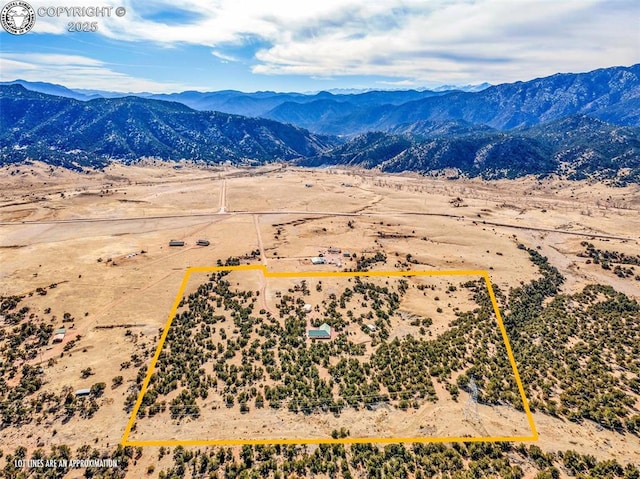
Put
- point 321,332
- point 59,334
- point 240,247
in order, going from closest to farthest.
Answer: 1. point 321,332
2. point 59,334
3. point 240,247

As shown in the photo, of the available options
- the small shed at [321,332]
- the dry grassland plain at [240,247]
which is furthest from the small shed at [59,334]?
the small shed at [321,332]

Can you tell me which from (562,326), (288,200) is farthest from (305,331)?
(288,200)

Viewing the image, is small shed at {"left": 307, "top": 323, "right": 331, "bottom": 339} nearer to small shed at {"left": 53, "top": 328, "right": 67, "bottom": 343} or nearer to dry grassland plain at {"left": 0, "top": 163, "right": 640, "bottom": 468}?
dry grassland plain at {"left": 0, "top": 163, "right": 640, "bottom": 468}

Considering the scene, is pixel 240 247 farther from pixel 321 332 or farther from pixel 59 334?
pixel 321 332

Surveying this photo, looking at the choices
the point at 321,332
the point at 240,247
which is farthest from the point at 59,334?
the point at 240,247

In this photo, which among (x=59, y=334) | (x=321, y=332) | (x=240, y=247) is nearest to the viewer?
(x=321, y=332)

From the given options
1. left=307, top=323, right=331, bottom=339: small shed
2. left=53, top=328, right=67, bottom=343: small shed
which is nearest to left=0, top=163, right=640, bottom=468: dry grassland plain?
left=53, top=328, right=67, bottom=343: small shed
